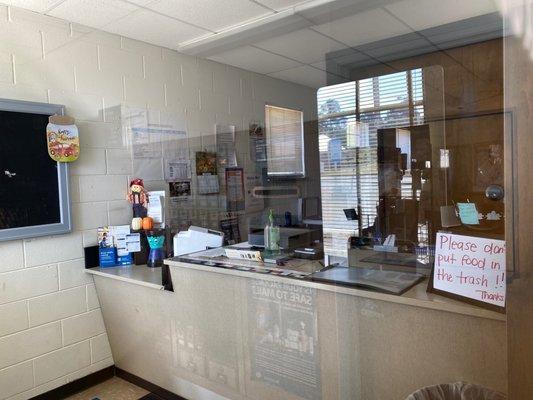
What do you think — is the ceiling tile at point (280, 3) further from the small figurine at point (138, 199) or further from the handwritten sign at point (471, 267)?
the handwritten sign at point (471, 267)

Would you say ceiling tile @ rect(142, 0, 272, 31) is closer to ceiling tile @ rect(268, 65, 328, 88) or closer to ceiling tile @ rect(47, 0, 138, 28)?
ceiling tile @ rect(47, 0, 138, 28)

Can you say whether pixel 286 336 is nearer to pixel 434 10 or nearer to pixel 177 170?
pixel 177 170

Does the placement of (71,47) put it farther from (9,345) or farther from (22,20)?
(9,345)

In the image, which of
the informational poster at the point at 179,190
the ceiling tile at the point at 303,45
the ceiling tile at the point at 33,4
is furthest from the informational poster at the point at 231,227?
the ceiling tile at the point at 33,4

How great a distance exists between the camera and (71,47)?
2588 millimetres

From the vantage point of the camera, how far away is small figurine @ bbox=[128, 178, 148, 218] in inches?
112

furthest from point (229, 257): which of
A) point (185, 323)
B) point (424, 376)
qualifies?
point (424, 376)

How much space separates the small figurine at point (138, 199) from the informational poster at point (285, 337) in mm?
1244

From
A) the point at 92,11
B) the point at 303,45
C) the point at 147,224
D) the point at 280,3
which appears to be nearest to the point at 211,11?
the point at 280,3

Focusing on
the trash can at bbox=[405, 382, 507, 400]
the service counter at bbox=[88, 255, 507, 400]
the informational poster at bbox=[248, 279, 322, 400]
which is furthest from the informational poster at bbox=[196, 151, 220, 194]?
the trash can at bbox=[405, 382, 507, 400]

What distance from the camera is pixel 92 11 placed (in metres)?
2.46

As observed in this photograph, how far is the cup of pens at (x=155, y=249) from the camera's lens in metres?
2.64

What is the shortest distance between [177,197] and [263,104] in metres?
1.40

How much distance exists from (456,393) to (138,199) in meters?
2.26
